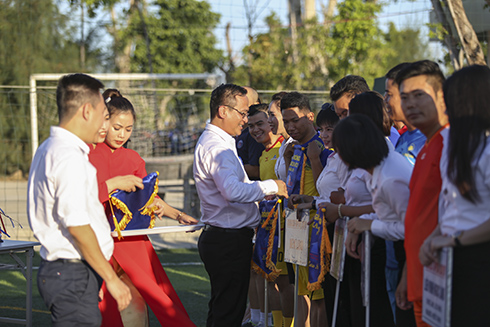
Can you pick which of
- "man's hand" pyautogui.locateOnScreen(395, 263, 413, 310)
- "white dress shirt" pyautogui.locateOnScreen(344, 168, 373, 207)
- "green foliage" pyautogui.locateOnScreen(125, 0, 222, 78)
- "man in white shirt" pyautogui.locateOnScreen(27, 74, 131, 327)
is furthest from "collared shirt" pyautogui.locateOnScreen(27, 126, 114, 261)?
"green foliage" pyautogui.locateOnScreen(125, 0, 222, 78)

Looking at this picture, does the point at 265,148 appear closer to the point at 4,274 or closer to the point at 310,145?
the point at 310,145

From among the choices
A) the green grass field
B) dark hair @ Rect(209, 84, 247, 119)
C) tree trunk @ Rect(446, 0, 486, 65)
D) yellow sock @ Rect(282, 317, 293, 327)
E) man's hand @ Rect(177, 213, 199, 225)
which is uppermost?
tree trunk @ Rect(446, 0, 486, 65)

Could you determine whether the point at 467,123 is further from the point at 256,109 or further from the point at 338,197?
the point at 256,109

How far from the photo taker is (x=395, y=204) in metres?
2.99

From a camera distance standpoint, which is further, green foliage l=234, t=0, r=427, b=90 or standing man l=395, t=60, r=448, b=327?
green foliage l=234, t=0, r=427, b=90

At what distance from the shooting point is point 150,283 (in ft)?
14.2

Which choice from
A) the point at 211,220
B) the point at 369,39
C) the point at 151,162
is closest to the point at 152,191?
the point at 211,220

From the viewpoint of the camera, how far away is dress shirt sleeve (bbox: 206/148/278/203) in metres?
3.98

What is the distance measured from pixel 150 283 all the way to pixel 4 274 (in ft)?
14.5

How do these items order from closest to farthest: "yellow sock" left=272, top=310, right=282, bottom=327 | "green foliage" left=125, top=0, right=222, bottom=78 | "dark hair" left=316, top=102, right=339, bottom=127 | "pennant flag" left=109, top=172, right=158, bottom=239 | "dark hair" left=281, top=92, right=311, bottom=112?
"pennant flag" left=109, top=172, right=158, bottom=239 → "dark hair" left=316, top=102, right=339, bottom=127 → "dark hair" left=281, top=92, right=311, bottom=112 → "yellow sock" left=272, top=310, right=282, bottom=327 → "green foliage" left=125, top=0, right=222, bottom=78

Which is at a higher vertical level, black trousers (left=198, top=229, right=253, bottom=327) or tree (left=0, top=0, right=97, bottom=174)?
tree (left=0, top=0, right=97, bottom=174)

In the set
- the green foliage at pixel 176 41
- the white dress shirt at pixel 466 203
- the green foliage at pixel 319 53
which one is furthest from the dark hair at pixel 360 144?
the green foliage at pixel 176 41

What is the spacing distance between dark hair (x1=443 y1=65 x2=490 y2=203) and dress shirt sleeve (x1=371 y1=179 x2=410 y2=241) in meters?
0.50

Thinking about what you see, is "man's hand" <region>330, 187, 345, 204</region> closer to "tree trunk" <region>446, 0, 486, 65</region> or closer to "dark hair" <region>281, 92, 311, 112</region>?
"dark hair" <region>281, 92, 311, 112</region>
